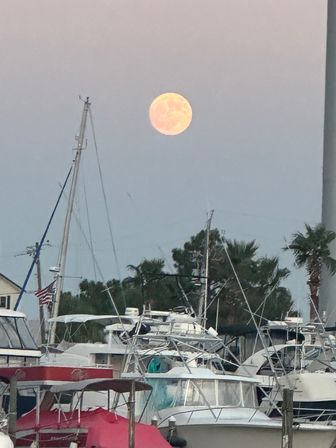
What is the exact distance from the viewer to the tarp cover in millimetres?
24516

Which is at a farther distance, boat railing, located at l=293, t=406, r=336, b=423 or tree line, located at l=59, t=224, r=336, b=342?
tree line, located at l=59, t=224, r=336, b=342

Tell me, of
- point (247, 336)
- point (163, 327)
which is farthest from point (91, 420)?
point (247, 336)

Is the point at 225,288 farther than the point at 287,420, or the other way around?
the point at 225,288

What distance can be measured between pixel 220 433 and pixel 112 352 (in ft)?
23.2

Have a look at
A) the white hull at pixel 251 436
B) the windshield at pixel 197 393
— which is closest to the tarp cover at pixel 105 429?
the white hull at pixel 251 436

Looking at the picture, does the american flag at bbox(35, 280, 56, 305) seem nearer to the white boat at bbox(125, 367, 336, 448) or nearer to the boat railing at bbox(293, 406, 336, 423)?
the white boat at bbox(125, 367, 336, 448)

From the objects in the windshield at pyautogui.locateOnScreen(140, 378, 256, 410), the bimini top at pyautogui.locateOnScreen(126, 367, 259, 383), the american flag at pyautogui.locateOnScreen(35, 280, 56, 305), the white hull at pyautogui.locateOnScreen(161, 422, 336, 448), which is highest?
the american flag at pyautogui.locateOnScreen(35, 280, 56, 305)

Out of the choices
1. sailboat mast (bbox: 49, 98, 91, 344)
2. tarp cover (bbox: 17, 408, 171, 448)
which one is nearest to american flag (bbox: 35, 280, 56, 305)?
sailboat mast (bbox: 49, 98, 91, 344)

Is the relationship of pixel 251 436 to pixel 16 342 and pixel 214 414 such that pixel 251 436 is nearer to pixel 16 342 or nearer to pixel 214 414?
pixel 214 414

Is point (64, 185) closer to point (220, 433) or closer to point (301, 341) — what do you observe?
point (301, 341)

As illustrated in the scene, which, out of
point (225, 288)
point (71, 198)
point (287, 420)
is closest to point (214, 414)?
point (287, 420)

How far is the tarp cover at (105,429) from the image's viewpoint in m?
24.5

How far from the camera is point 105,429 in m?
24.8

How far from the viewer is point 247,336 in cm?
4134
